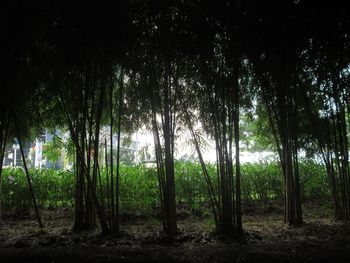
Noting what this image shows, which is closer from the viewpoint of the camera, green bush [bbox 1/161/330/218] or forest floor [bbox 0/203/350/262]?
forest floor [bbox 0/203/350/262]

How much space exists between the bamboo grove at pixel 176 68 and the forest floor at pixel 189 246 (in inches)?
8.3

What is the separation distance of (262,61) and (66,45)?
2028mm

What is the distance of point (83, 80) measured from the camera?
3.60 m

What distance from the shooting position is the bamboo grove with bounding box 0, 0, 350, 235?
3068mm

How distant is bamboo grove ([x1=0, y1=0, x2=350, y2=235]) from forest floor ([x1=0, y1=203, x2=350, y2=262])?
21 centimetres

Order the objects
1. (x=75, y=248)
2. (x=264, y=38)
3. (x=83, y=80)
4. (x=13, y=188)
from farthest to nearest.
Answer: (x=13, y=188), (x=83, y=80), (x=264, y=38), (x=75, y=248)

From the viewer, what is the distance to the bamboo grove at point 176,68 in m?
3.07

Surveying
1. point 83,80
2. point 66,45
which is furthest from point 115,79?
point 66,45

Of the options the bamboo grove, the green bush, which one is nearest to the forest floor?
the bamboo grove

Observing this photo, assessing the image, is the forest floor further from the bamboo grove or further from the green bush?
the green bush

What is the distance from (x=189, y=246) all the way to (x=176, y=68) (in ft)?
5.98

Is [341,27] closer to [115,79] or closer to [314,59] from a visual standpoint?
[314,59]

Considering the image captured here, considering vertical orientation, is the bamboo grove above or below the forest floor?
above

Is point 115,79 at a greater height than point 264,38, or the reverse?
point 264,38
